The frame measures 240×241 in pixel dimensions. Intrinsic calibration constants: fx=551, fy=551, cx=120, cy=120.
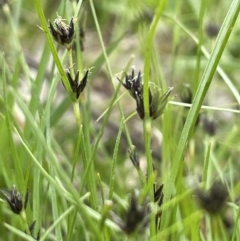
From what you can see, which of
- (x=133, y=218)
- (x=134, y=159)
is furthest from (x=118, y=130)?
(x=133, y=218)

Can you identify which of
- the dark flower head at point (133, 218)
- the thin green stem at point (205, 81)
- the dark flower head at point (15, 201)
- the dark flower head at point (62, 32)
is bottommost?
the dark flower head at point (15, 201)

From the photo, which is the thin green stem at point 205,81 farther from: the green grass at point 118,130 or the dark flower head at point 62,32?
the dark flower head at point 62,32

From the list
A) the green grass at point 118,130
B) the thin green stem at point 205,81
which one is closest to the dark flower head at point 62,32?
the green grass at point 118,130

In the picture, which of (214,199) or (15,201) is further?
(15,201)

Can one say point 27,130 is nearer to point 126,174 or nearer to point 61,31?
point 61,31

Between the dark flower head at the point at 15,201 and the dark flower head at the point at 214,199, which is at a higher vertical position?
the dark flower head at the point at 214,199

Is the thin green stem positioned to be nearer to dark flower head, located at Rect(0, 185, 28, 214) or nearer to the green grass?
the green grass

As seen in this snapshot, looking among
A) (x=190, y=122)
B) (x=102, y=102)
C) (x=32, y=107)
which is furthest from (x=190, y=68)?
(x=190, y=122)

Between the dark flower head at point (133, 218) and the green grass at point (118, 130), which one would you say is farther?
the green grass at point (118, 130)

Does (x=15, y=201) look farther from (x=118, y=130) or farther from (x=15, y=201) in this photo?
(x=118, y=130)
